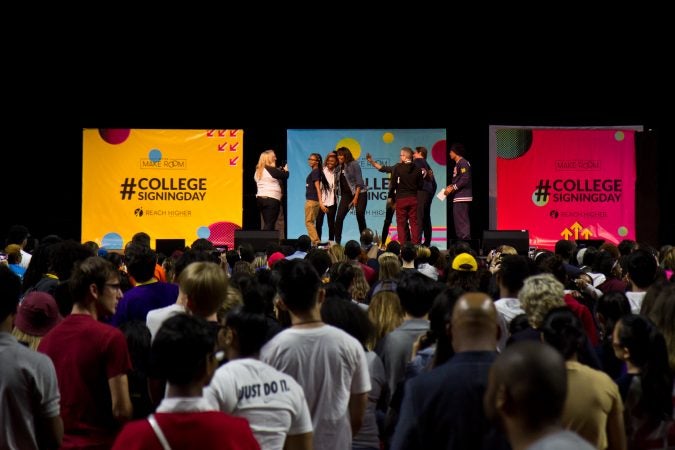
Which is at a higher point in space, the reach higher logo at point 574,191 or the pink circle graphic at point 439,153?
the pink circle graphic at point 439,153

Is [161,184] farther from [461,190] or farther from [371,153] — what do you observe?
[461,190]

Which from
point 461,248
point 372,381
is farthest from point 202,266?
point 461,248

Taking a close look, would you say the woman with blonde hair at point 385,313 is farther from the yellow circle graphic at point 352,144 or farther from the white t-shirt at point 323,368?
the yellow circle graphic at point 352,144

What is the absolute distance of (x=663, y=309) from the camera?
14.6 ft

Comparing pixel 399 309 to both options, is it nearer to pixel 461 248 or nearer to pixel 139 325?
pixel 139 325

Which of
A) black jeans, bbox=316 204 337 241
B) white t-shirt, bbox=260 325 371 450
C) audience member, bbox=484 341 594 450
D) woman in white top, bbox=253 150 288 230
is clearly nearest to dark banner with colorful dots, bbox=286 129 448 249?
black jeans, bbox=316 204 337 241

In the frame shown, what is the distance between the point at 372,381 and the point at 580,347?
3.46 feet

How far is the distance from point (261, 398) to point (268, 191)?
13.1 m

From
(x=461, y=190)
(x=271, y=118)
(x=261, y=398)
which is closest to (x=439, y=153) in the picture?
(x=461, y=190)

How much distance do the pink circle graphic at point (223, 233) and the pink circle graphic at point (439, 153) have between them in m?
3.65

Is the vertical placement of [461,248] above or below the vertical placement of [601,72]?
below

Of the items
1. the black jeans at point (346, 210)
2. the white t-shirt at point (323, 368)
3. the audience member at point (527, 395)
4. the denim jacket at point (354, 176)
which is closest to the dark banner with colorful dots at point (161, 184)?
the black jeans at point (346, 210)

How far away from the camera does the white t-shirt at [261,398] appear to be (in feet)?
10.4

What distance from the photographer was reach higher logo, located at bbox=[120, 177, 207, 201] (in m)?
17.0
